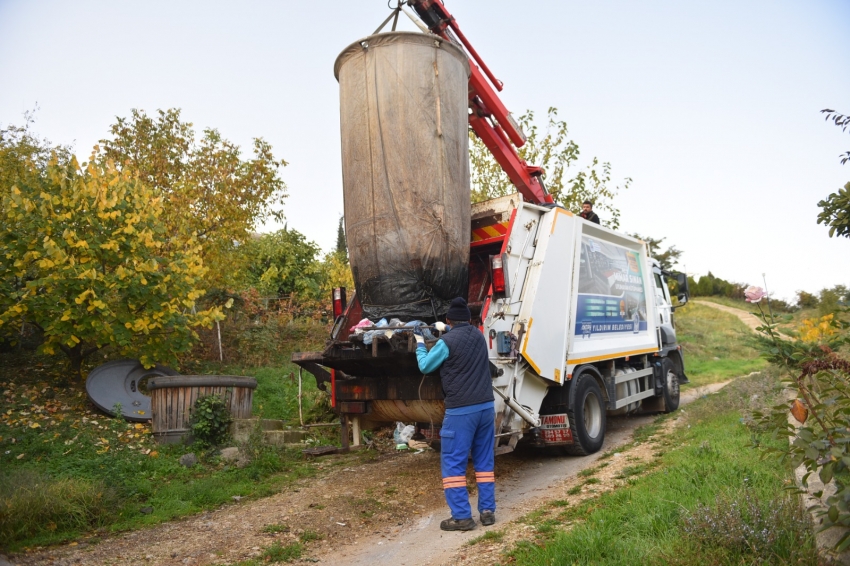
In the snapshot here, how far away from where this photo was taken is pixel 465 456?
178 inches

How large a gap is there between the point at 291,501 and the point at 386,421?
108 cm

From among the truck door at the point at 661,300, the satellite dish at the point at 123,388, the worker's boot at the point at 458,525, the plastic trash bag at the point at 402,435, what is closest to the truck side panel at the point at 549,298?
the worker's boot at the point at 458,525

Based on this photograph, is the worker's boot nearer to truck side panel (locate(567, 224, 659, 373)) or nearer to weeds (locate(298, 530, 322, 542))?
weeds (locate(298, 530, 322, 542))

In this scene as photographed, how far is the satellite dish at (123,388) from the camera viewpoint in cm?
721

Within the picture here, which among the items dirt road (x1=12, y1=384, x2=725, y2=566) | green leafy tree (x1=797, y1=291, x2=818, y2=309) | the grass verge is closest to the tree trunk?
the grass verge

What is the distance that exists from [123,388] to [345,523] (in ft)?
13.7

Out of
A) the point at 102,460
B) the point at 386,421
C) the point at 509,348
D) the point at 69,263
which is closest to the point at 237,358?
the point at 69,263

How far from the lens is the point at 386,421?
5789 millimetres

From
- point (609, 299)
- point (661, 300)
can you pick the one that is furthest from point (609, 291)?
point (661, 300)

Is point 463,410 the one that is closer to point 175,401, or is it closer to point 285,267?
point 175,401

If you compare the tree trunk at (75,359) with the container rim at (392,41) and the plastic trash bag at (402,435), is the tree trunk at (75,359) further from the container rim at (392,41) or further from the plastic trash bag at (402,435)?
the container rim at (392,41)

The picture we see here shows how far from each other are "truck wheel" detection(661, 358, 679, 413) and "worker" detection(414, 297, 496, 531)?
548cm

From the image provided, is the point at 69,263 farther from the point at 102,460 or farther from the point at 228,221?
the point at 228,221

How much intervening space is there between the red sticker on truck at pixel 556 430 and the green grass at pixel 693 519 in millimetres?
885
